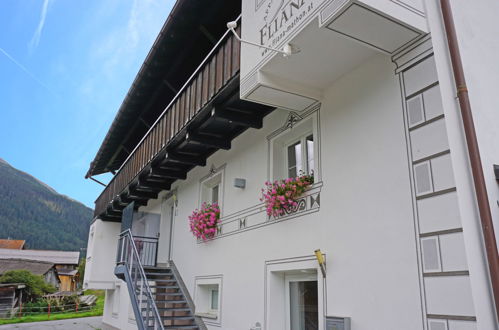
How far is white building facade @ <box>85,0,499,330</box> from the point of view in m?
3.86

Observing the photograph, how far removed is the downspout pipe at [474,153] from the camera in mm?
3649

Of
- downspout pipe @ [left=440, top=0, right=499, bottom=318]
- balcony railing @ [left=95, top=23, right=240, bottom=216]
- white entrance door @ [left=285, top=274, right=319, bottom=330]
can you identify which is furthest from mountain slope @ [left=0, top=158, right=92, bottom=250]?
downspout pipe @ [left=440, top=0, right=499, bottom=318]

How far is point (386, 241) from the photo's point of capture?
4.40 metres

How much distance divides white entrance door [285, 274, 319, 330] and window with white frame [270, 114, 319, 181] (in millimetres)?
1555

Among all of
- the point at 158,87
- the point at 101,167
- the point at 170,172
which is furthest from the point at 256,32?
the point at 101,167

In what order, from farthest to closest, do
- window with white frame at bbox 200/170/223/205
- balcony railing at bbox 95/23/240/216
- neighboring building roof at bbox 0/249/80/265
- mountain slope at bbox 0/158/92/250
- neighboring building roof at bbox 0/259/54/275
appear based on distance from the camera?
mountain slope at bbox 0/158/92/250, neighboring building roof at bbox 0/249/80/265, neighboring building roof at bbox 0/259/54/275, window with white frame at bbox 200/170/223/205, balcony railing at bbox 95/23/240/216

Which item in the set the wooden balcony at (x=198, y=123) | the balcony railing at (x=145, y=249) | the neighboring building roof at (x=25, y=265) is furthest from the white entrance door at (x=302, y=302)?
the neighboring building roof at (x=25, y=265)

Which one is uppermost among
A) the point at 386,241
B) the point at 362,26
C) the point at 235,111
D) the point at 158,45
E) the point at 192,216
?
the point at 158,45

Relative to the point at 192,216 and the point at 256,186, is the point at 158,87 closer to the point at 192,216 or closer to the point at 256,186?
the point at 192,216

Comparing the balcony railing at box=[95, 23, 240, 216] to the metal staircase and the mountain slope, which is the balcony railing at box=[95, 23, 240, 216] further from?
the mountain slope

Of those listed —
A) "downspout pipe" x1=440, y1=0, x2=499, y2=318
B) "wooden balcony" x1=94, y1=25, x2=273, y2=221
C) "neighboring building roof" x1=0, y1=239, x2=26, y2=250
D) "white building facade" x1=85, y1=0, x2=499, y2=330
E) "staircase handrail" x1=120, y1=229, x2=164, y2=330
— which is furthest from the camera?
"neighboring building roof" x1=0, y1=239, x2=26, y2=250

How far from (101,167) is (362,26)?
60.6 feet

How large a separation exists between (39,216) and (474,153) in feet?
453

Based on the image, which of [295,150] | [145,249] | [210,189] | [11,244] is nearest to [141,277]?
[210,189]
